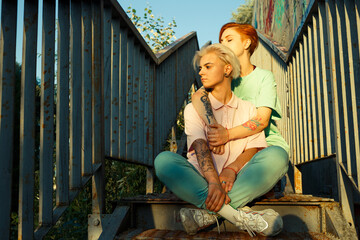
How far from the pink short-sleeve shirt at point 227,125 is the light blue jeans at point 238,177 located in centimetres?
21

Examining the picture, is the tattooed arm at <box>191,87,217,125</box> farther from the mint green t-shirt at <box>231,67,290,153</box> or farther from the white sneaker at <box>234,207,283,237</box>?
the white sneaker at <box>234,207,283,237</box>

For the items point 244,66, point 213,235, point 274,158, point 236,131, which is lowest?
point 213,235

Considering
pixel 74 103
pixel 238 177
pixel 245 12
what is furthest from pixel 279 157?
pixel 245 12

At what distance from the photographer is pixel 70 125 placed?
2.13 m

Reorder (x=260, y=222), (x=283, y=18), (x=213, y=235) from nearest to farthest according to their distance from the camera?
(x=260, y=222)
(x=213, y=235)
(x=283, y=18)

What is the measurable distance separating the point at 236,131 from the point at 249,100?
0.44 meters

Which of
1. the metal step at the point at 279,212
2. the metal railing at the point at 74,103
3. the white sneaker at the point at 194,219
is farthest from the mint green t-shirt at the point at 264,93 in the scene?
the metal railing at the point at 74,103

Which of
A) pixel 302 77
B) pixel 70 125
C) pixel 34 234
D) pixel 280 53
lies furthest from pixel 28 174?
pixel 280 53

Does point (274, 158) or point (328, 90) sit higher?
point (328, 90)

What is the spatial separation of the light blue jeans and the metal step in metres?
0.20

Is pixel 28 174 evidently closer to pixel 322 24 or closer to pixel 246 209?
pixel 246 209

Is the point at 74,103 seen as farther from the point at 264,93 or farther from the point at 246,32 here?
the point at 246,32

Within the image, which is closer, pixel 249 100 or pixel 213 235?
pixel 213 235

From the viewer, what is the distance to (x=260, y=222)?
193 cm
